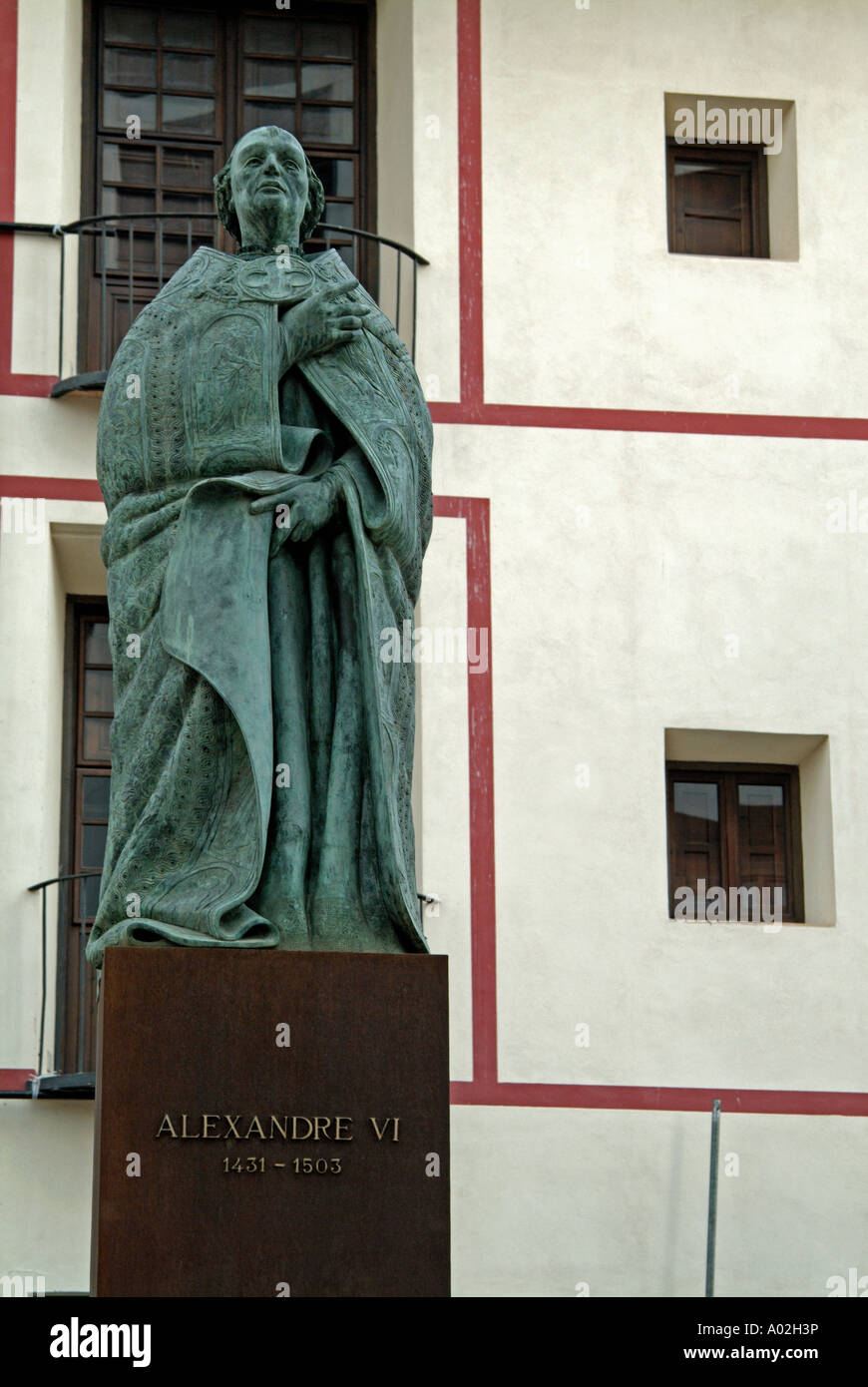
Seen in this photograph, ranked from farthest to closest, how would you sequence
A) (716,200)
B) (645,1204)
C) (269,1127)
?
1. (716,200)
2. (645,1204)
3. (269,1127)

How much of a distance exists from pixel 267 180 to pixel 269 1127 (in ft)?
9.26

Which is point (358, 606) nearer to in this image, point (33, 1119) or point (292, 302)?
point (292, 302)

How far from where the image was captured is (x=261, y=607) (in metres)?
7.76

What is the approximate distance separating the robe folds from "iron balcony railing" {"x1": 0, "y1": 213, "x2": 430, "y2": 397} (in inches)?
298

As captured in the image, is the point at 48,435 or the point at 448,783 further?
the point at 48,435

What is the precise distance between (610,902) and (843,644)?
1.94m

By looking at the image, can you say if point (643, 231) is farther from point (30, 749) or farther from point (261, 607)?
point (261, 607)

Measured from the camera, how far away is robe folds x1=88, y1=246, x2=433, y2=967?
7562mm

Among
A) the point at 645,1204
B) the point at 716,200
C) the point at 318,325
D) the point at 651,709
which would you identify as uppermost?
the point at 716,200

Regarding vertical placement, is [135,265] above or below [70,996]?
above

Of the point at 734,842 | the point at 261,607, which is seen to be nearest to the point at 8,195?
the point at 734,842

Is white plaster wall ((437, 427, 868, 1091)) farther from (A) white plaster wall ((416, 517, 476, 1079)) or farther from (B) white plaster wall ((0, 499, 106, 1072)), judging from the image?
(B) white plaster wall ((0, 499, 106, 1072))

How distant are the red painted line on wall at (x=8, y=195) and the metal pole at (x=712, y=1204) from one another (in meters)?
5.18

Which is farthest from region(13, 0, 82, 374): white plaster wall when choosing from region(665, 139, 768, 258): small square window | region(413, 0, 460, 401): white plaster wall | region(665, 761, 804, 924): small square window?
region(665, 761, 804, 924): small square window
